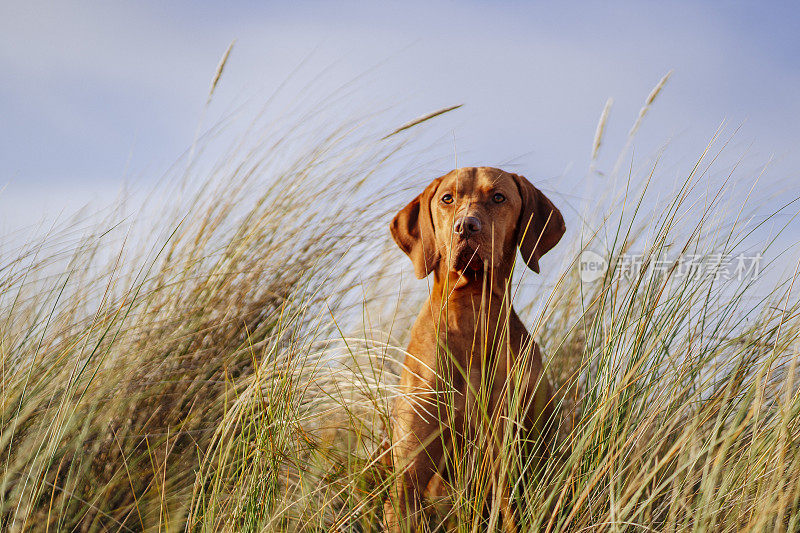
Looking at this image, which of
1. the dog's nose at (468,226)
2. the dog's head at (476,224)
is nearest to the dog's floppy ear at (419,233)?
the dog's head at (476,224)

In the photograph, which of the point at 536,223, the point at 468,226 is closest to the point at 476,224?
the point at 468,226

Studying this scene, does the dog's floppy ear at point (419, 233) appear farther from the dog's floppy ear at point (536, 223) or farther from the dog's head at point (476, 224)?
the dog's floppy ear at point (536, 223)

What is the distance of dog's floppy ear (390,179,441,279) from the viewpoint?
208 centimetres

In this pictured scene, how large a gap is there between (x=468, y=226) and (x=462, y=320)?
0.93 feet

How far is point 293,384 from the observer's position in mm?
1834

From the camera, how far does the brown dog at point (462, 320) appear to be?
1713 millimetres

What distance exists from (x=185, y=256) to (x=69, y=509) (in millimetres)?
978

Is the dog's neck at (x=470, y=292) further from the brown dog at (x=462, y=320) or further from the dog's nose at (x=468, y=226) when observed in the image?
the dog's nose at (x=468, y=226)

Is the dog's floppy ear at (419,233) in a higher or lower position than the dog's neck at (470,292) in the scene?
higher

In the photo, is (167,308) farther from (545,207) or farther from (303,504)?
(545,207)

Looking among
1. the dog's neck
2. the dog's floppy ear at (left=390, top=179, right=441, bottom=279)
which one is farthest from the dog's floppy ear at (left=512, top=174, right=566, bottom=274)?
the dog's floppy ear at (left=390, top=179, right=441, bottom=279)

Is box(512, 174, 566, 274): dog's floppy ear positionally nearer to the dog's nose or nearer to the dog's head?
the dog's head

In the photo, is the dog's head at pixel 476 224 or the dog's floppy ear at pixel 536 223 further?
the dog's floppy ear at pixel 536 223

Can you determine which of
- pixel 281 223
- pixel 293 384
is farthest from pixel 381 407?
pixel 281 223
